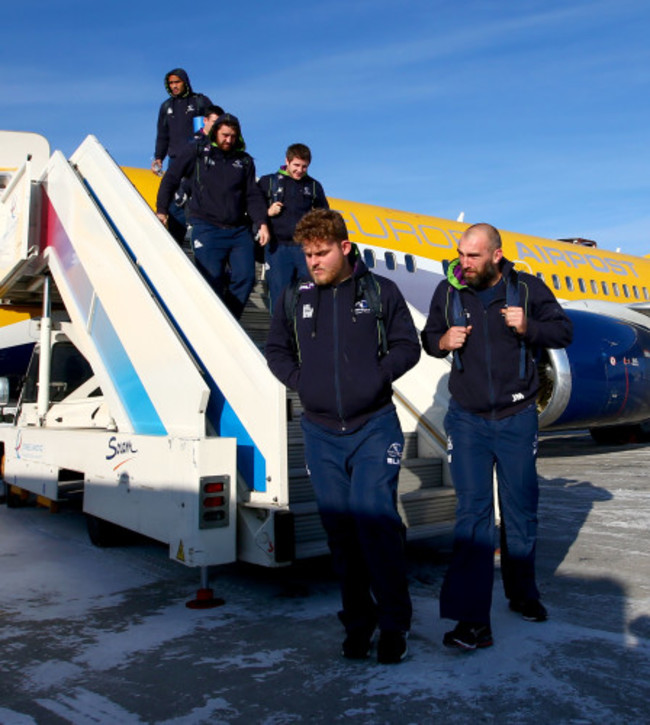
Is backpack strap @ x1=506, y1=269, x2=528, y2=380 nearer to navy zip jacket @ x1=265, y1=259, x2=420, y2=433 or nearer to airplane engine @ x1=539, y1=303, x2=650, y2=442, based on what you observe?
navy zip jacket @ x1=265, y1=259, x2=420, y2=433

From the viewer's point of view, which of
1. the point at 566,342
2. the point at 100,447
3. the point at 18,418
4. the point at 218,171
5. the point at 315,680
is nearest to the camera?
the point at 315,680

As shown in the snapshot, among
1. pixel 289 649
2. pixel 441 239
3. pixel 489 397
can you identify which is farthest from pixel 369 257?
pixel 289 649

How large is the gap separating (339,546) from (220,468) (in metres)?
0.85

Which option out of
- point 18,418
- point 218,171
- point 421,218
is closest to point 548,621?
point 218,171

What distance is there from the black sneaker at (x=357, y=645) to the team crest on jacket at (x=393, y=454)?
0.69 m

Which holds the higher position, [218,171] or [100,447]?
[218,171]

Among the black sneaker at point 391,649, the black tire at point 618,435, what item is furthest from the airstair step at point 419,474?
the black tire at point 618,435

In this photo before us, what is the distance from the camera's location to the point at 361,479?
3213 mm

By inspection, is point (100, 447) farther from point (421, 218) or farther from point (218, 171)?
point (421, 218)

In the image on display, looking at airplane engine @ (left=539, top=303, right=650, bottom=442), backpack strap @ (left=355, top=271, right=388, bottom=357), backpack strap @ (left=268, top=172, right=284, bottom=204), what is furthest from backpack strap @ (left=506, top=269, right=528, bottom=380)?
airplane engine @ (left=539, top=303, right=650, bottom=442)

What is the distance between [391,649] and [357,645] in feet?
0.48

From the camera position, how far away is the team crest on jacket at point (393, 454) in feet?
10.5

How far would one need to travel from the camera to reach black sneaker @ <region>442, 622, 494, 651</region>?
3236 mm

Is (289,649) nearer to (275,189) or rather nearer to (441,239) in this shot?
(275,189)
